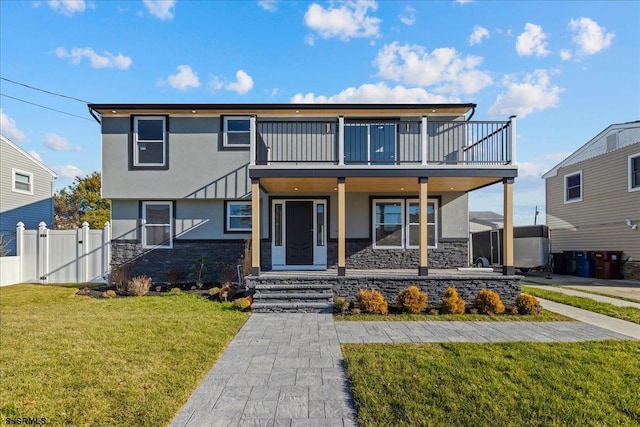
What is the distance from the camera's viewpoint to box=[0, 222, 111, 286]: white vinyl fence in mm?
11977

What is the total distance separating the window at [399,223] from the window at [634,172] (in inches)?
372

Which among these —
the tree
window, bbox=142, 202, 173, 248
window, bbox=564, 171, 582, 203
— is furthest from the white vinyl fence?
window, bbox=564, 171, 582, 203

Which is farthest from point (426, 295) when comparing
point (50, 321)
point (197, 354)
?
point (50, 321)

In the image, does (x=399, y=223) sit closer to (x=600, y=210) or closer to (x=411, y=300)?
(x=411, y=300)

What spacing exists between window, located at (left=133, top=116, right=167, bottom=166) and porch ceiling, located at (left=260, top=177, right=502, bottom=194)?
4.11 meters

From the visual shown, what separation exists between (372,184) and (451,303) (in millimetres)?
3984

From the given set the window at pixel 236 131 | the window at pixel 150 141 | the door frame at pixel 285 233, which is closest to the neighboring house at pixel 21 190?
the window at pixel 150 141

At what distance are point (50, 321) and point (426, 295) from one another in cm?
827

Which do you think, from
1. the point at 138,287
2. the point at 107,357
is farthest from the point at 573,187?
the point at 107,357

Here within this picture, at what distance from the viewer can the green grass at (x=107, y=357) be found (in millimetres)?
3465

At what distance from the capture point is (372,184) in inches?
393

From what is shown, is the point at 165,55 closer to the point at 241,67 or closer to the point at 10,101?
the point at 241,67

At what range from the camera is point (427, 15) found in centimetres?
1091

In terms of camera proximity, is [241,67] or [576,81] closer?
[576,81]
